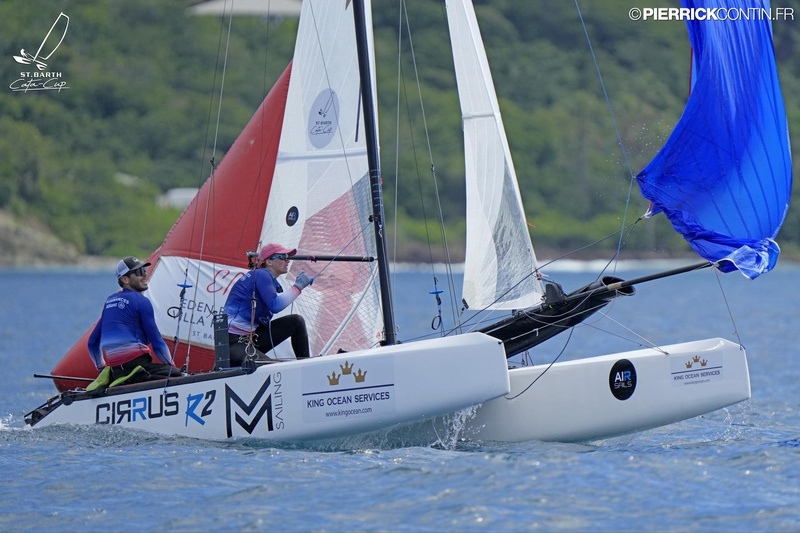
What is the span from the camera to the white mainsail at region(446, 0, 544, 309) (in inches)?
340

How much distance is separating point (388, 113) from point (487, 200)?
6536cm

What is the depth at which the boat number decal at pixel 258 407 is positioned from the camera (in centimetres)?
777

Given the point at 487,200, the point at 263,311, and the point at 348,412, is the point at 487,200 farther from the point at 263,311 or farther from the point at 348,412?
the point at 348,412

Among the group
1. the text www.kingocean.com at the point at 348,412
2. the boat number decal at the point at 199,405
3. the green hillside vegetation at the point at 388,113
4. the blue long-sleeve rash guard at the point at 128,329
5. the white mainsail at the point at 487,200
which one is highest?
the green hillside vegetation at the point at 388,113

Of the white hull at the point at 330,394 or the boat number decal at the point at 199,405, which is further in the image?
the boat number decal at the point at 199,405

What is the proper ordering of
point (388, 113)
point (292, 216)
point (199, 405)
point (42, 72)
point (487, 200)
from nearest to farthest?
point (199, 405) < point (487, 200) < point (292, 216) < point (42, 72) < point (388, 113)

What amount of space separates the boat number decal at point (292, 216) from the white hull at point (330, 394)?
5.82 feet

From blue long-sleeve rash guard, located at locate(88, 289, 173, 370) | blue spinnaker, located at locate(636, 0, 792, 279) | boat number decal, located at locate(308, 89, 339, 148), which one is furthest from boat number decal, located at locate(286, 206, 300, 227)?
blue spinnaker, located at locate(636, 0, 792, 279)

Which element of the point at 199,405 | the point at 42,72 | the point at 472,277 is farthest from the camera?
the point at 42,72

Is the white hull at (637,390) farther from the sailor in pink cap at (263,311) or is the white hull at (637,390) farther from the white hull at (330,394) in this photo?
the sailor in pink cap at (263,311)

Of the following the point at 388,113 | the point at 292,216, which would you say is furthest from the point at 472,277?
the point at 388,113

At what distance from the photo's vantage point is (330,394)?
768 centimetres

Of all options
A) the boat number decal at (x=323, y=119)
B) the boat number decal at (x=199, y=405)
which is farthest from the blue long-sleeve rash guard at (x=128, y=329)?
the boat number decal at (x=323, y=119)

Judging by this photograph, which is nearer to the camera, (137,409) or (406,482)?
(406,482)
